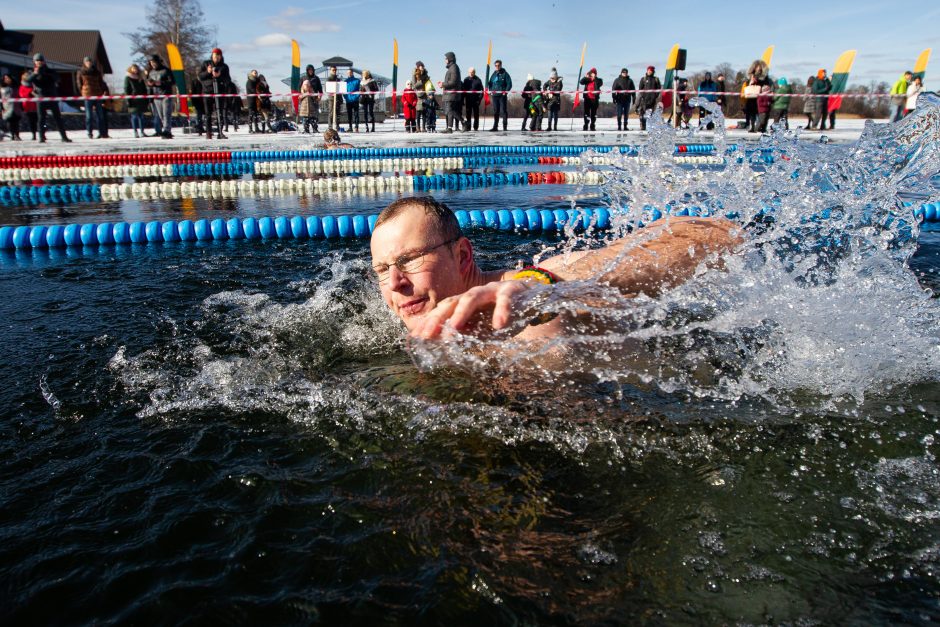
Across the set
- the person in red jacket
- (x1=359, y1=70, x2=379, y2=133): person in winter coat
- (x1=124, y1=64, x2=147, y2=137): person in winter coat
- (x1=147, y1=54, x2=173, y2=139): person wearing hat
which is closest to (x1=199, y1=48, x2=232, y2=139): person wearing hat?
(x1=147, y1=54, x2=173, y2=139): person wearing hat

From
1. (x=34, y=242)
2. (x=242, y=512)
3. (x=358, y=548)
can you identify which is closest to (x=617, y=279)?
(x=358, y=548)

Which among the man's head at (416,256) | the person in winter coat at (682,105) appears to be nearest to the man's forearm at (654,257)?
the man's head at (416,256)

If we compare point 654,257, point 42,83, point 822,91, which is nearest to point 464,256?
point 654,257

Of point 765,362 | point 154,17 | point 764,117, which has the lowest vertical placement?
point 765,362

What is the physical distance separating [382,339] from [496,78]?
624 inches

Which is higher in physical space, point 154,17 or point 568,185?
point 154,17

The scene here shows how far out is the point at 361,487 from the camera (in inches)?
81.1

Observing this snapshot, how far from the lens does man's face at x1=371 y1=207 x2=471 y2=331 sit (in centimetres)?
255

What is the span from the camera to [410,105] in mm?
18516

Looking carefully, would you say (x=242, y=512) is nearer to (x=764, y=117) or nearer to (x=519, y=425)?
(x=519, y=425)

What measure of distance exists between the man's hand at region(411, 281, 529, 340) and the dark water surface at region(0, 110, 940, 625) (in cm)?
40

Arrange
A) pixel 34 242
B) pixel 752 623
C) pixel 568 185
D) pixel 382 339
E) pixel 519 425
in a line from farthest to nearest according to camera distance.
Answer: pixel 568 185
pixel 34 242
pixel 382 339
pixel 519 425
pixel 752 623

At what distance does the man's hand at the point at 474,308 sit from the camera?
2.17 metres

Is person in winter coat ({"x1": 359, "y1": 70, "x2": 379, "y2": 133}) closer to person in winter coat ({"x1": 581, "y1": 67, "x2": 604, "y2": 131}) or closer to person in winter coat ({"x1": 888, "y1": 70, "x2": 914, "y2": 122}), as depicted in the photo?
person in winter coat ({"x1": 581, "y1": 67, "x2": 604, "y2": 131})
